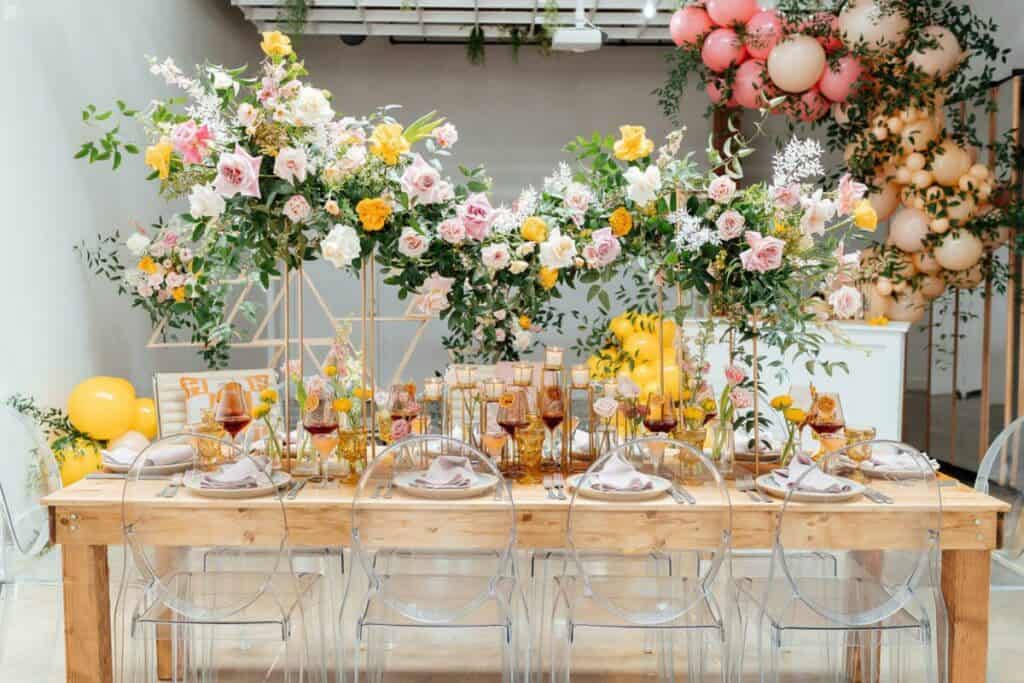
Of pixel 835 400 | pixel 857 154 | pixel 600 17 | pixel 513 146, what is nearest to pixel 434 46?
pixel 513 146

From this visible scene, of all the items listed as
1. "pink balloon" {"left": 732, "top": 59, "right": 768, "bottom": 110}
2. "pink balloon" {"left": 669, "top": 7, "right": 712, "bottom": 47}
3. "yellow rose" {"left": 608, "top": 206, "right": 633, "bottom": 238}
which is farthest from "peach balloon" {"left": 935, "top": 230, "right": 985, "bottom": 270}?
"yellow rose" {"left": 608, "top": 206, "right": 633, "bottom": 238}

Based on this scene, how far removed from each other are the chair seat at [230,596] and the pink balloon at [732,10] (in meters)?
3.82

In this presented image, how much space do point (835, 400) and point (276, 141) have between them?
1632mm

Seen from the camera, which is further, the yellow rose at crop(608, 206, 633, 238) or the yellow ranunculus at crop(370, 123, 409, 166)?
the yellow rose at crop(608, 206, 633, 238)

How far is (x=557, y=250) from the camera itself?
2.42m

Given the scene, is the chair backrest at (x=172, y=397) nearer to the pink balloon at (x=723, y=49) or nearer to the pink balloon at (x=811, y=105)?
the pink balloon at (x=723, y=49)

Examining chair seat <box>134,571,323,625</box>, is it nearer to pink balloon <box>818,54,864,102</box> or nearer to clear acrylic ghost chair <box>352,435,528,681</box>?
clear acrylic ghost chair <box>352,435,528,681</box>

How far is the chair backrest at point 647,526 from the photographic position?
2.32m

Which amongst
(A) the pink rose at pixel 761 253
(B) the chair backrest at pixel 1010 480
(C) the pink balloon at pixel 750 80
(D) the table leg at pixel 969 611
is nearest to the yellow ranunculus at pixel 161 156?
(A) the pink rose at pixel 761 253

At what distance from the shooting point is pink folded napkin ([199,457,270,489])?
242 cm

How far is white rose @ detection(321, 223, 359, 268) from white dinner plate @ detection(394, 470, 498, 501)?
57cm

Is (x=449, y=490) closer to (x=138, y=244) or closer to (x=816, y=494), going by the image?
(x=816, y=494)

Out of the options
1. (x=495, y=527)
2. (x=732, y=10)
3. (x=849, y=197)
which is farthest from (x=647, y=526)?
(x=732, y=10)

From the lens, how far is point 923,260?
15.9 ft
